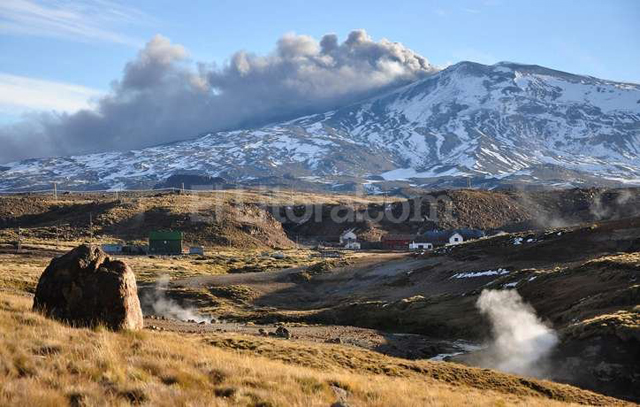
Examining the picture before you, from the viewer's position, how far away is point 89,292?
2031 cm

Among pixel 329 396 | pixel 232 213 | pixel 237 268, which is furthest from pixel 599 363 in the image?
pixel 232 213

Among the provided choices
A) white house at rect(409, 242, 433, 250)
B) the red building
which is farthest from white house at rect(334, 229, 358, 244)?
white house at rect(409, 242, 433, 250)

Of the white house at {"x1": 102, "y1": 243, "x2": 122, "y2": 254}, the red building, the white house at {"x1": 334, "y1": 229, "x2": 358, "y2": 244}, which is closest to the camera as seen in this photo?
the white house at {"x1": 102, "y1": 243, "x2": 122, "y2": 254}

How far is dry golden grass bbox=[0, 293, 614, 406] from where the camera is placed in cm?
1313

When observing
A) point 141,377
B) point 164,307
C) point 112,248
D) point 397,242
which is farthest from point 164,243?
point 141,377

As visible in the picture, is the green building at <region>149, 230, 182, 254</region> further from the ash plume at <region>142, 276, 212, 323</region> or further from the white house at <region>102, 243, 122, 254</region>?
the ash plume at <region>142, 276, 212, 323</region>

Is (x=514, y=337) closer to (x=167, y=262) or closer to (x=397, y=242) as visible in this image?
(x=167, y=262)

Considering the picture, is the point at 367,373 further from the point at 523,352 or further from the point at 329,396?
the point at 523,352

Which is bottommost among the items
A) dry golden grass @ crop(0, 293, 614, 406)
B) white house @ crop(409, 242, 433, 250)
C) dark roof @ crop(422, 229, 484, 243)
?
white house @ crop(409, 242, 433, 250)

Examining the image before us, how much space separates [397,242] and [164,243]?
168 ft

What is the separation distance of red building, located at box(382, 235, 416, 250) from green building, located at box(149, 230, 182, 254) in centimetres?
4758

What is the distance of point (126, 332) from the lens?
64.1 feet

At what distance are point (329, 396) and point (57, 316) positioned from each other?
9.89m

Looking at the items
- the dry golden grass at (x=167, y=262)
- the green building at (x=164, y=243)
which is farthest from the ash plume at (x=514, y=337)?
the green building at (x=164, y=243)
